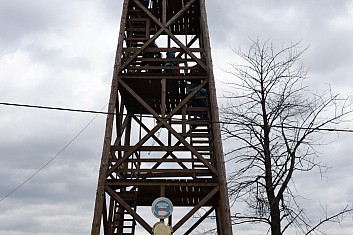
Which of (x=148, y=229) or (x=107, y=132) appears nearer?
(x=148, y=229)

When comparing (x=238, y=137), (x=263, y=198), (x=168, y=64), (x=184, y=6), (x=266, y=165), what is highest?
(x=184, y=6)

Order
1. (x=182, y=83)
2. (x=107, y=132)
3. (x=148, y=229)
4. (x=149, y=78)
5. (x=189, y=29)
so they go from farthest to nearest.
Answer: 1. (x=189, y=29)
2. (x=182, y=83)
3. (x=149, y=78)
4. (x=107, y=132)
5. (x=148, y=229)

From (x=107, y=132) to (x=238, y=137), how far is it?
4.72 meters

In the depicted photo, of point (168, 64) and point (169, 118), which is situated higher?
point (168, 64)

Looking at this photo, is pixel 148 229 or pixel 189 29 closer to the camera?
pixel 148 229

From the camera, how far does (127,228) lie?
44.2 feet

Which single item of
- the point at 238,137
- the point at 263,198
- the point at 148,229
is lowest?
the point at 148,229

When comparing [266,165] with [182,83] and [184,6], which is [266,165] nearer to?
[182,83]

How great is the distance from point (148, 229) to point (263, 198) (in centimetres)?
429

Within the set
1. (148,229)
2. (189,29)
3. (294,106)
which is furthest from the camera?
(189,29)

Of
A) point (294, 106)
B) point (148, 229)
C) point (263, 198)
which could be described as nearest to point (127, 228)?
point (148, 229)

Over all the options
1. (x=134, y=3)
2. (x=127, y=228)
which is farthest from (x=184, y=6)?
(x=127, y=228)

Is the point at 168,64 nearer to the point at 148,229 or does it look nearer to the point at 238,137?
the point at 238,137

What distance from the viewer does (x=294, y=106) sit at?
1438 cm
